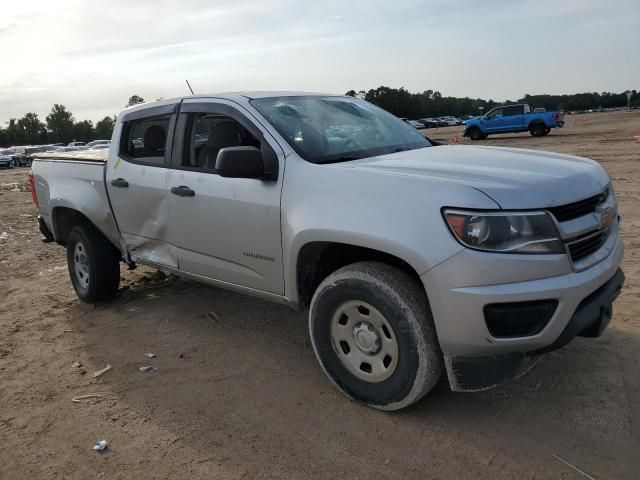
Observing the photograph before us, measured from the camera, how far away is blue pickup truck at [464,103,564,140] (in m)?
26.8

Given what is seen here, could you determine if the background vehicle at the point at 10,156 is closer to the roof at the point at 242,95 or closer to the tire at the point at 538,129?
the tire at the point at 538,129

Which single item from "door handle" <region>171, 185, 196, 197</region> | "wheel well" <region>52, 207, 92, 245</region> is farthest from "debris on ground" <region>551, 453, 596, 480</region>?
"wheel well" <region>52, 207, 92, 245</region>

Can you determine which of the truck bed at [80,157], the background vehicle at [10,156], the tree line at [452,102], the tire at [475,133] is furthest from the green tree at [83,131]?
the truck bed at [80,157]

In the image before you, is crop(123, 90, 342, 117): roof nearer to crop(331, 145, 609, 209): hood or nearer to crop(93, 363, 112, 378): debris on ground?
crop(331, 145, 609, 209): hood

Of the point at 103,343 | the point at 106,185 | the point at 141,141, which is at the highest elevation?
the point at 141,141

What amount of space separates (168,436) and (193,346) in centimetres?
128

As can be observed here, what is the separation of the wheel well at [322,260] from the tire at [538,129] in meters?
26.2

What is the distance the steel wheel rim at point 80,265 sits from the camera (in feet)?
18.4

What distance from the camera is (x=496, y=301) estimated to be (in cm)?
265

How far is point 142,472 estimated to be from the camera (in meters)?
2.89

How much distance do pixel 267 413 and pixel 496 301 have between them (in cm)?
153

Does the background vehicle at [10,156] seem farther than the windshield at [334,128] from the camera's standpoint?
Yes

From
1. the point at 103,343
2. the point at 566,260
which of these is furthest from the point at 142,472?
the point at 566,260

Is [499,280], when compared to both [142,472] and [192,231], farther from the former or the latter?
[192,231]
